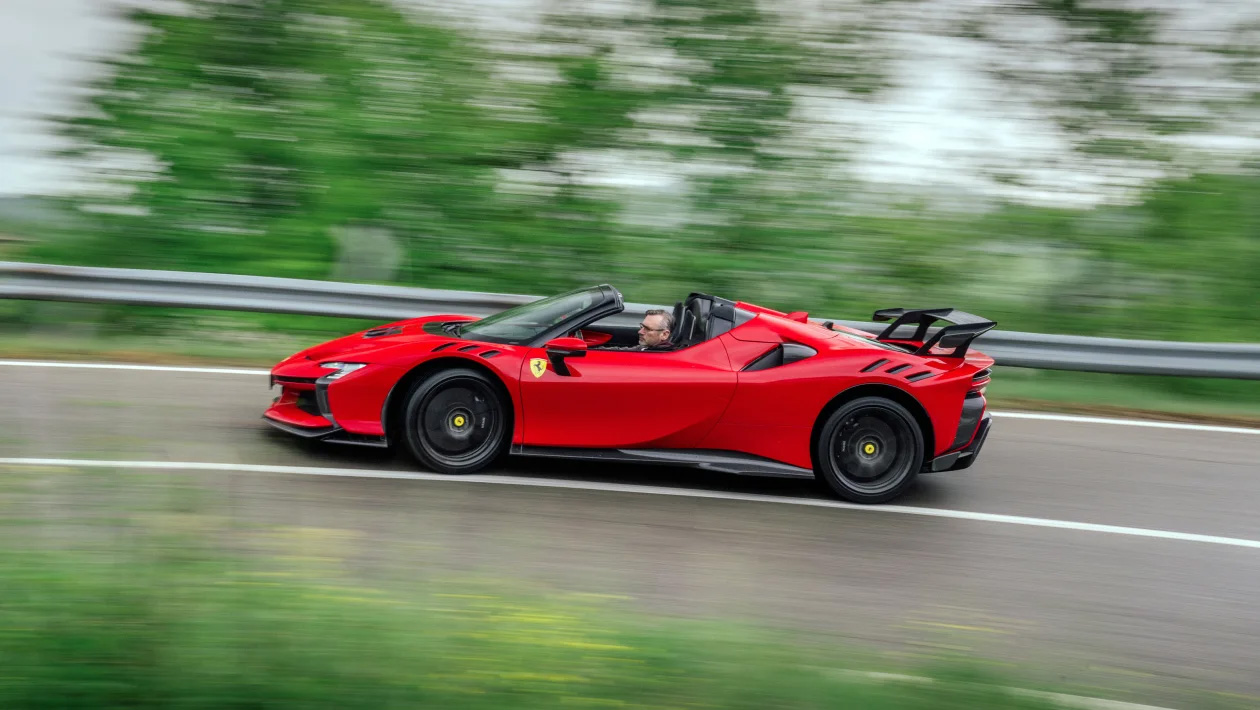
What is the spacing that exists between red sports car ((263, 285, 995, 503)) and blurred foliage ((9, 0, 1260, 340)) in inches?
208

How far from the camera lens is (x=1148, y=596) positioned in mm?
4980

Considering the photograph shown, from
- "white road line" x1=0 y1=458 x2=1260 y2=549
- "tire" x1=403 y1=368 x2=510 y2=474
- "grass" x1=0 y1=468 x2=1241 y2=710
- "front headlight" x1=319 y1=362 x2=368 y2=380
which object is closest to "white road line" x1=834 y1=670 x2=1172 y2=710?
"grass" x1=0 y1=468 x2=1241 y2=710

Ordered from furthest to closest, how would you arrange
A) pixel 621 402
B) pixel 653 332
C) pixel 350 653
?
pixel 653 332 → pixel 621 402 → pixel 350 653

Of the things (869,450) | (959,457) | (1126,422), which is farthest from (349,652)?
(1126,422)

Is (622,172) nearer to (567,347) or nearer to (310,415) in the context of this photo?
(567,347)

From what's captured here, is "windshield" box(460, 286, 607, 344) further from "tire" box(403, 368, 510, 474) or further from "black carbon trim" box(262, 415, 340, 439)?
"black carbon trim" box(262, 415, 340, 439)

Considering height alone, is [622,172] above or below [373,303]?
above

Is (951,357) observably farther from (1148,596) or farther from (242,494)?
(242,494)

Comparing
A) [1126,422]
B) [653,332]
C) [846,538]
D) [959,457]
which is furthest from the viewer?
[1126,422]

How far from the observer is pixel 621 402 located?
5.96m

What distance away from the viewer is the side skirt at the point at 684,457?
19.8ft

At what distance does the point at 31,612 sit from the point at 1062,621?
390 centimetres

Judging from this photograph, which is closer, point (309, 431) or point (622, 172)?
point (309, 431)

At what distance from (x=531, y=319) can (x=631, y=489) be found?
117 cm
